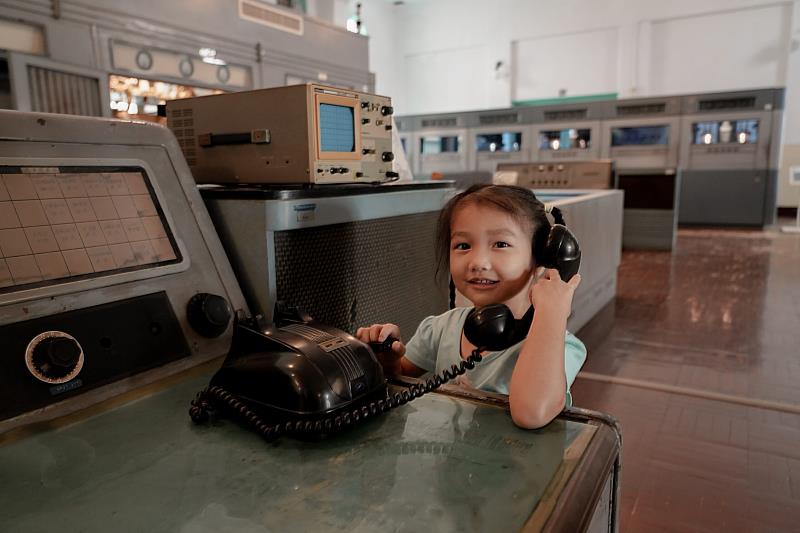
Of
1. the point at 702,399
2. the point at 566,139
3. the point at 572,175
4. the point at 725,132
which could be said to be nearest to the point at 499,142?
the point at 566,139

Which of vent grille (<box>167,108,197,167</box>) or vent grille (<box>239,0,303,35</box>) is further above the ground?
vent grille (<box>239,0,303,35</box>)

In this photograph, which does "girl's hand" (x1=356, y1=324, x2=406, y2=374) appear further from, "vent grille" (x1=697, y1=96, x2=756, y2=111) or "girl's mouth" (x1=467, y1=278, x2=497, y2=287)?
"vent grille" (x1=697, y1=96, x2=756, y2=111)

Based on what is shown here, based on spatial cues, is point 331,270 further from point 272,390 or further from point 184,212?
point 272,390

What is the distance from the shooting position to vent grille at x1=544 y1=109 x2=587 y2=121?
8750 millimetres

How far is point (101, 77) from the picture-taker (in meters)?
3.58

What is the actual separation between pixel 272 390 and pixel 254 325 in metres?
0.11

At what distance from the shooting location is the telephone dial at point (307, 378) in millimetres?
582

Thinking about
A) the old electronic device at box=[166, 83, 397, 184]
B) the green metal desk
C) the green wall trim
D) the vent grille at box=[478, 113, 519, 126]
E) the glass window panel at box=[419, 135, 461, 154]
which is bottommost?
the green metal desk

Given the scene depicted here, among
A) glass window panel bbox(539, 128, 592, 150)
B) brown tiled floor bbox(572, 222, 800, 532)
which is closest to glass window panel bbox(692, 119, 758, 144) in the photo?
glass window panel bbox(539, 128, 592, 150)

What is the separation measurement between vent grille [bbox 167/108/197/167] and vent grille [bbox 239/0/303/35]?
12.5 feet

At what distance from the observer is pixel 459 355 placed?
3.23ft

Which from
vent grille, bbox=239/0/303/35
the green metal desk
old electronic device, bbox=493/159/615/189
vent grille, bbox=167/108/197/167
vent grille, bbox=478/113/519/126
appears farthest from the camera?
vent grille, bbox=478/113/519/126

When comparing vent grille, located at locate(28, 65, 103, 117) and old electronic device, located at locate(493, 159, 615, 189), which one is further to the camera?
old electronic device, located at locate(493, 159, 615, 189)

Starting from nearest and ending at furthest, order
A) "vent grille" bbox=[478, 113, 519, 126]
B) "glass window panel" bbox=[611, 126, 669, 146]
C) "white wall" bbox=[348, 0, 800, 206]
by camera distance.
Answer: "glass window panel" bbox=[611, 126, 669, 146] < "white wall" bbox=[348, 0, 800, 206] < "vent grille" bbox=[478, 113, 519, 126]
